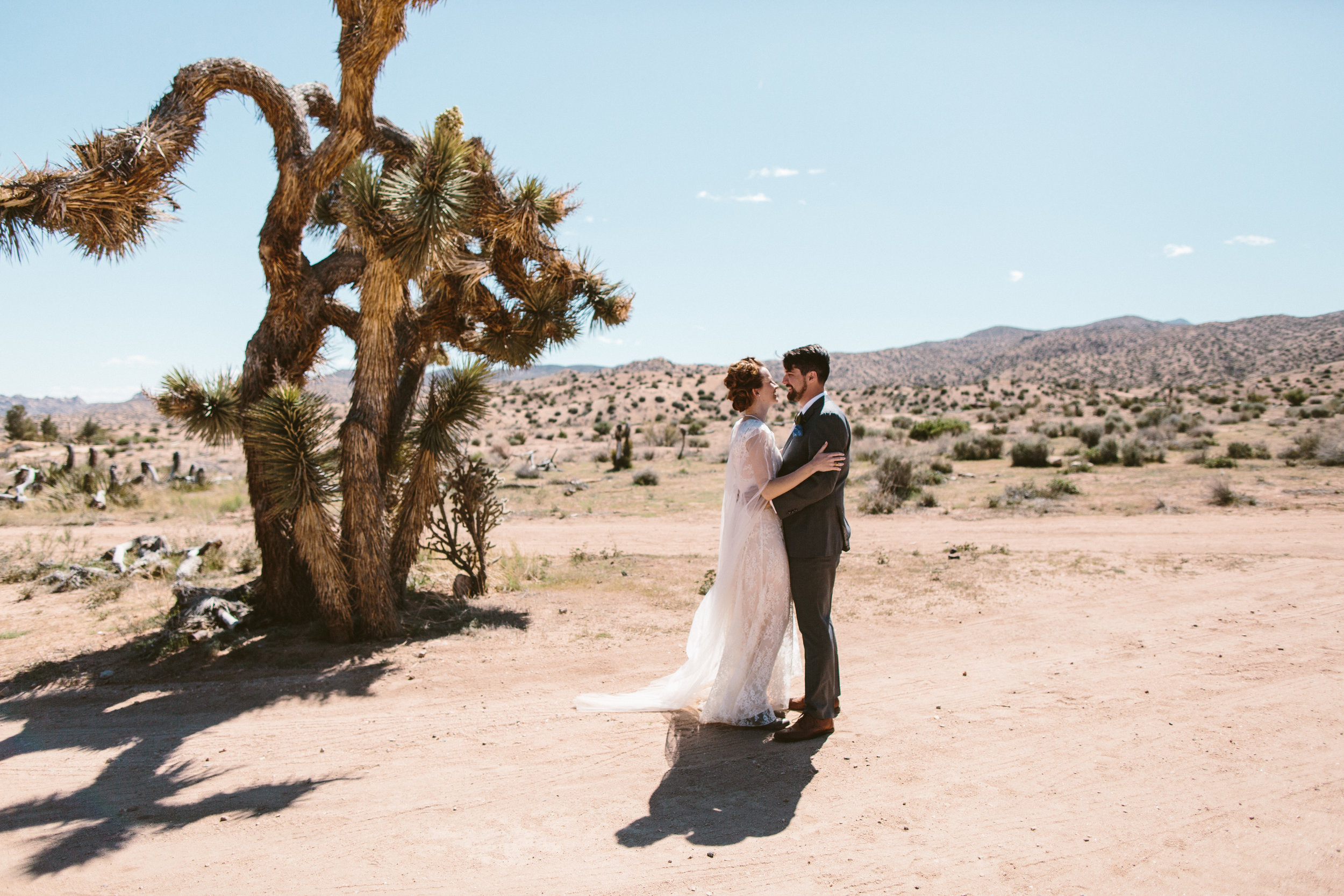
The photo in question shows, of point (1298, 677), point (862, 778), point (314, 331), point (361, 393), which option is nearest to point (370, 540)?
point (361, 393)

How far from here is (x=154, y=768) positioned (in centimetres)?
452

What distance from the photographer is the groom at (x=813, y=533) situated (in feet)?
15.1

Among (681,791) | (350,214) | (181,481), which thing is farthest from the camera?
(181,481)

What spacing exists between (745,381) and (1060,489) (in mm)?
13559

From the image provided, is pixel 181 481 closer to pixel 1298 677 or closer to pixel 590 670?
pixel 590 670

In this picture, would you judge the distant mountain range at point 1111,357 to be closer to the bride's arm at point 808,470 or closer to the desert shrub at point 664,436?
the desert shrub at point 664,436

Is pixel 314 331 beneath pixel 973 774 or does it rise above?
above

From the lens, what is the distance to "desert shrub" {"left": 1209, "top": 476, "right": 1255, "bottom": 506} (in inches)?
551

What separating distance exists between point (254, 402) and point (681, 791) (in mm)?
5171

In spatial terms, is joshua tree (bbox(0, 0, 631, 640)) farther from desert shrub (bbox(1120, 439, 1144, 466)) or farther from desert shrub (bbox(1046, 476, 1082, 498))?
desert shrub (bbox(1120, 439, 1144, 466))

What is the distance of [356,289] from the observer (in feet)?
23.9

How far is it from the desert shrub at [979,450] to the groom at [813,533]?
20487 millimetres

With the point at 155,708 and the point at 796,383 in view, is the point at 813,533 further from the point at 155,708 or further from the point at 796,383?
the point at 155,708

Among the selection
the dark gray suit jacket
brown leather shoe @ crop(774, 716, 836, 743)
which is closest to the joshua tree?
the dark gray suit jacket
